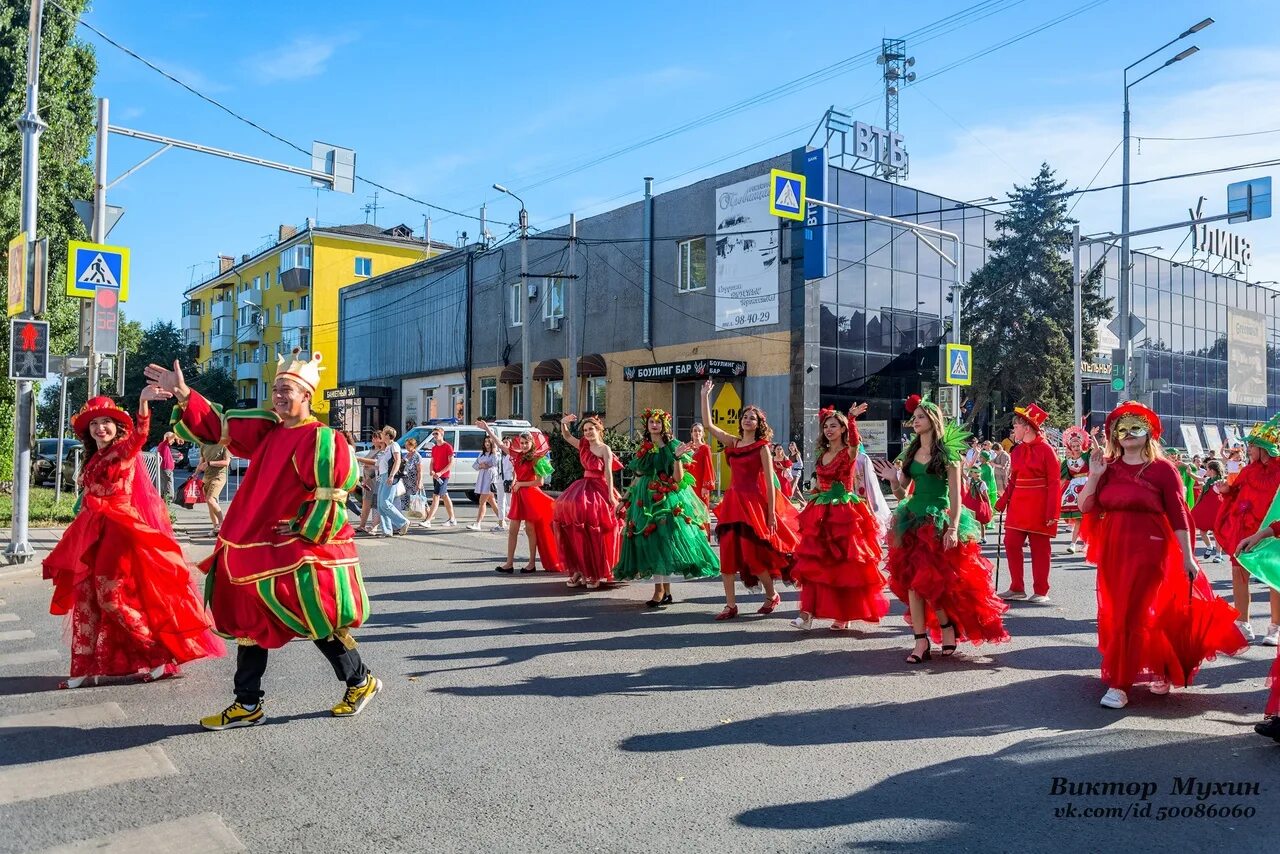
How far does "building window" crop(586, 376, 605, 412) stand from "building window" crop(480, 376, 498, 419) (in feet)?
18.3

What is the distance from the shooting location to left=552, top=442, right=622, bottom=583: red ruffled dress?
10211 mm

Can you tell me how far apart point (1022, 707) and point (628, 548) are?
13.6ft

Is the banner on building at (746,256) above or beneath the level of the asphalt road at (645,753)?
above

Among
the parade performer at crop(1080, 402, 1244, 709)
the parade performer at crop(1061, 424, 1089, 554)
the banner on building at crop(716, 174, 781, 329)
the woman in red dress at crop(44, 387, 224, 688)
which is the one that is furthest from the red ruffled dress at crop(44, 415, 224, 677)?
the banner on building at crop(716, 174, 781, 329)

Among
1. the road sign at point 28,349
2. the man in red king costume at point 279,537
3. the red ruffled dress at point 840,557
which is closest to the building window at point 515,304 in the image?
the road sign at point 28,349

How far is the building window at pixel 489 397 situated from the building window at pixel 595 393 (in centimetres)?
557

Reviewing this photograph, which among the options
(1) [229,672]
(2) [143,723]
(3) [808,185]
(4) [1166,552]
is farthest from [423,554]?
(3) [808,185]

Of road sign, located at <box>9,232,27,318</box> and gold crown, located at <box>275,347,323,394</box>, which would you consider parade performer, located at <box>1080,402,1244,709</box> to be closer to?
gold crown, located at <box>275,347,323,394</box>

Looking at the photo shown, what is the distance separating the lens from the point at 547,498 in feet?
39.1

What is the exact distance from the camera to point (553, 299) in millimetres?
34406

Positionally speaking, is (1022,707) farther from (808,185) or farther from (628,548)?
(808,185)

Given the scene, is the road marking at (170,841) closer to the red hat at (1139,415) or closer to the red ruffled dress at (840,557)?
the red ruffled dress at (840,557)

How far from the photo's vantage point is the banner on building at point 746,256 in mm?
27453

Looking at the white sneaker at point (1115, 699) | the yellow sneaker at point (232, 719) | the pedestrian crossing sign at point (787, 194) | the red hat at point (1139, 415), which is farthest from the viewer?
the pedestrian crossing sign at point (787, 194)
